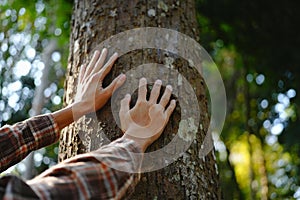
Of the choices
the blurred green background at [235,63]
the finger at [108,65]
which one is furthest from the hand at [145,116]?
the blurred green background at [235,63]

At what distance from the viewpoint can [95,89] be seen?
1512 millimetres

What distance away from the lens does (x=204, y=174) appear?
4.82ft

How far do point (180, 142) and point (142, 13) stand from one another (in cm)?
47

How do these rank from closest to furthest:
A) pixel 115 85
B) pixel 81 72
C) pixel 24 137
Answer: pixel 24 137 < pixel 115 85 < pixel 81 72

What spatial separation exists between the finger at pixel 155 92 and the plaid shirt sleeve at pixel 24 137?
29 centimetres

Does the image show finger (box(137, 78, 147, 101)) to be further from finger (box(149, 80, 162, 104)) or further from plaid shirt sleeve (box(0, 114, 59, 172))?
plaid shirt sleeve (box(0, 114, 59, 172))

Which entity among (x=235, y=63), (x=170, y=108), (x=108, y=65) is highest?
(x=108, y=65)

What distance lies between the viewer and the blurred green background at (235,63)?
3.21 m

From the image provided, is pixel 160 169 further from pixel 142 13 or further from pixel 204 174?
pixel 142 13

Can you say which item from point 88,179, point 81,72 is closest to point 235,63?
point 81,72

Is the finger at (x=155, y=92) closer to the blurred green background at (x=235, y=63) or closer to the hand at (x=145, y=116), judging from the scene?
the hand at (x=145, y=116)

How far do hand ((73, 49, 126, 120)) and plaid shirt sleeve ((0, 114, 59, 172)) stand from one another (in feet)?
0.32

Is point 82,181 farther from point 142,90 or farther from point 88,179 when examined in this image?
point 142,90

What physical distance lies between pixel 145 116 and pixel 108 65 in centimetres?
24
